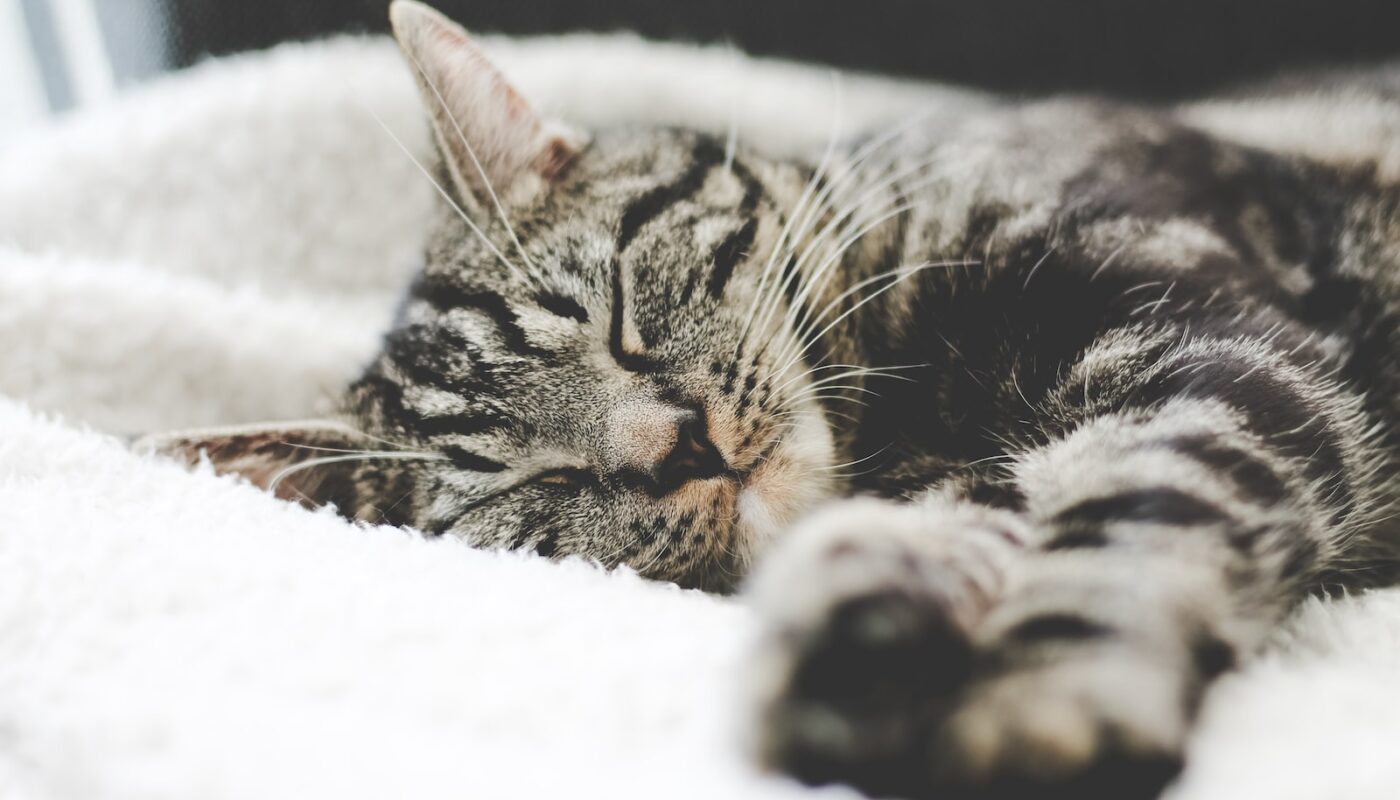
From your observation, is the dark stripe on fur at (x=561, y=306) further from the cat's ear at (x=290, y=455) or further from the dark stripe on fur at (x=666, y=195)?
the cat's ear at (x=290, y=455)

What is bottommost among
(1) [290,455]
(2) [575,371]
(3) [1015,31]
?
(1) [290,455]

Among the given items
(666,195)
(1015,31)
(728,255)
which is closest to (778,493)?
(728,255)

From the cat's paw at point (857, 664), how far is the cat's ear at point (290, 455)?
1.66 feet

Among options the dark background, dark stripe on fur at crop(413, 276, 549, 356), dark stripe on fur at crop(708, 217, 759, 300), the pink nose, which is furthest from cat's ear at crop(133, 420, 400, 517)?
the dark background

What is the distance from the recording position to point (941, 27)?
1585mm

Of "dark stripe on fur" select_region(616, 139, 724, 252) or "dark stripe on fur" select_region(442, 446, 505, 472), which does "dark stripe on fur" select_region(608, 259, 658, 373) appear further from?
"dark stripe on fur" select_region(442, 446, 505, 472)

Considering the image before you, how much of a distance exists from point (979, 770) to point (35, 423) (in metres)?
0.81

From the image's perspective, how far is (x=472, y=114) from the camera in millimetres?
893

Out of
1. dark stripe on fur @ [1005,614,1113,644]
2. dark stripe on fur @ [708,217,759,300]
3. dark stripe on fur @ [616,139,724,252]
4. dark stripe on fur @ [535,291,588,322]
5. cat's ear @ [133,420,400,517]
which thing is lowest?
cat's ear @ [133,420,400,517]

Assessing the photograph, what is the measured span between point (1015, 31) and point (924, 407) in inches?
41.8

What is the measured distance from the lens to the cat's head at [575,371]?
0.73m

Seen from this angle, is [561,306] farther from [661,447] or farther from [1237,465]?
[1237,465]

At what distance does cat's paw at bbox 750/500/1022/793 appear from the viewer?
0.41 m

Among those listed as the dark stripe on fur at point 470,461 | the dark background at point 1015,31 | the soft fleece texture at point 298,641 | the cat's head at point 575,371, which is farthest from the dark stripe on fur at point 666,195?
the dark background at point 1015,31
